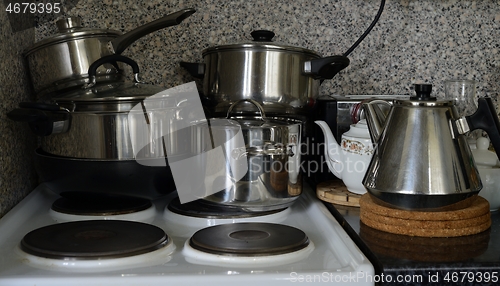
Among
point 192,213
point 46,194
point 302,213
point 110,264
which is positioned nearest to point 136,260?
point 110,264

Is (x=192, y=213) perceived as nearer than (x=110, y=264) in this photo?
No

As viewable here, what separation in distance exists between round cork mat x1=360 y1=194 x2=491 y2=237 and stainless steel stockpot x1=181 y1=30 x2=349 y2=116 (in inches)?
11.8

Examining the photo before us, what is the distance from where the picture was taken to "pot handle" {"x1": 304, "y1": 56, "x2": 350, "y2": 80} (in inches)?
38.5

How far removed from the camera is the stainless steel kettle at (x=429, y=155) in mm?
750

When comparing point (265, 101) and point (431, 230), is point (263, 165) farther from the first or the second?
point (431, 230)

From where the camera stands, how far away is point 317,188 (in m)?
Result: 1.02

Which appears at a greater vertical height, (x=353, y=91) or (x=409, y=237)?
(x=353, y=91)

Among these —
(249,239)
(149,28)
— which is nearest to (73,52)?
(149,28)

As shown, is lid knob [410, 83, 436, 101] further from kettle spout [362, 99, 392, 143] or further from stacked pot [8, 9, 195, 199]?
stacked pot [8, 9, 195, 199]

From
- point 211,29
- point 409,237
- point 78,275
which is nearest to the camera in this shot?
point 78,275

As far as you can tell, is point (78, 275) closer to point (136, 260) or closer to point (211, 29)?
point (136, 260)

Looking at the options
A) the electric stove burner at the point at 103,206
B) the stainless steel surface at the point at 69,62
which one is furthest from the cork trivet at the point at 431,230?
the stainless steel surface at the point at 69,62

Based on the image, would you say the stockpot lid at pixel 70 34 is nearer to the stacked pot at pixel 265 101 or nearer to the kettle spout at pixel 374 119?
the stacked pot at pixel 265 101

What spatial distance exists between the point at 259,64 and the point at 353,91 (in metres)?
0.33
